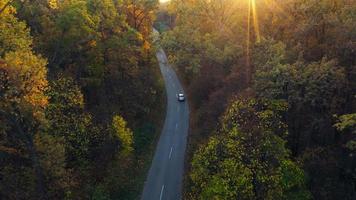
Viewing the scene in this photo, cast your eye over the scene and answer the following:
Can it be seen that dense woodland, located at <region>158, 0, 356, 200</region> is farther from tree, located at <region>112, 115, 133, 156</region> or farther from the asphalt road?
tree, located at <region>112, 115, 133, 156</region>

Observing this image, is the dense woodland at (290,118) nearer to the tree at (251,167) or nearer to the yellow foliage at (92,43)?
the tree at (251,167)

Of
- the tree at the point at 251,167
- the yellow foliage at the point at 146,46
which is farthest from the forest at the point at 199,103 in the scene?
the yellow foliage at the point at 146,46

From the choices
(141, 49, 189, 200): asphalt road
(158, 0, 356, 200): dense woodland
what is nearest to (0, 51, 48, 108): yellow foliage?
(158, 0, 356, 200): dense woodland

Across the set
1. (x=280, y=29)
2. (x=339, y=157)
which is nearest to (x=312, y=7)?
(x=280, y=29)

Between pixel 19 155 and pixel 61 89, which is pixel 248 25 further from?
pixel 19 155

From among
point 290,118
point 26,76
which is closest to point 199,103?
point 290,118

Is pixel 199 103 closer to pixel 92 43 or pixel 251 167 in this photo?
pixel 92 43
